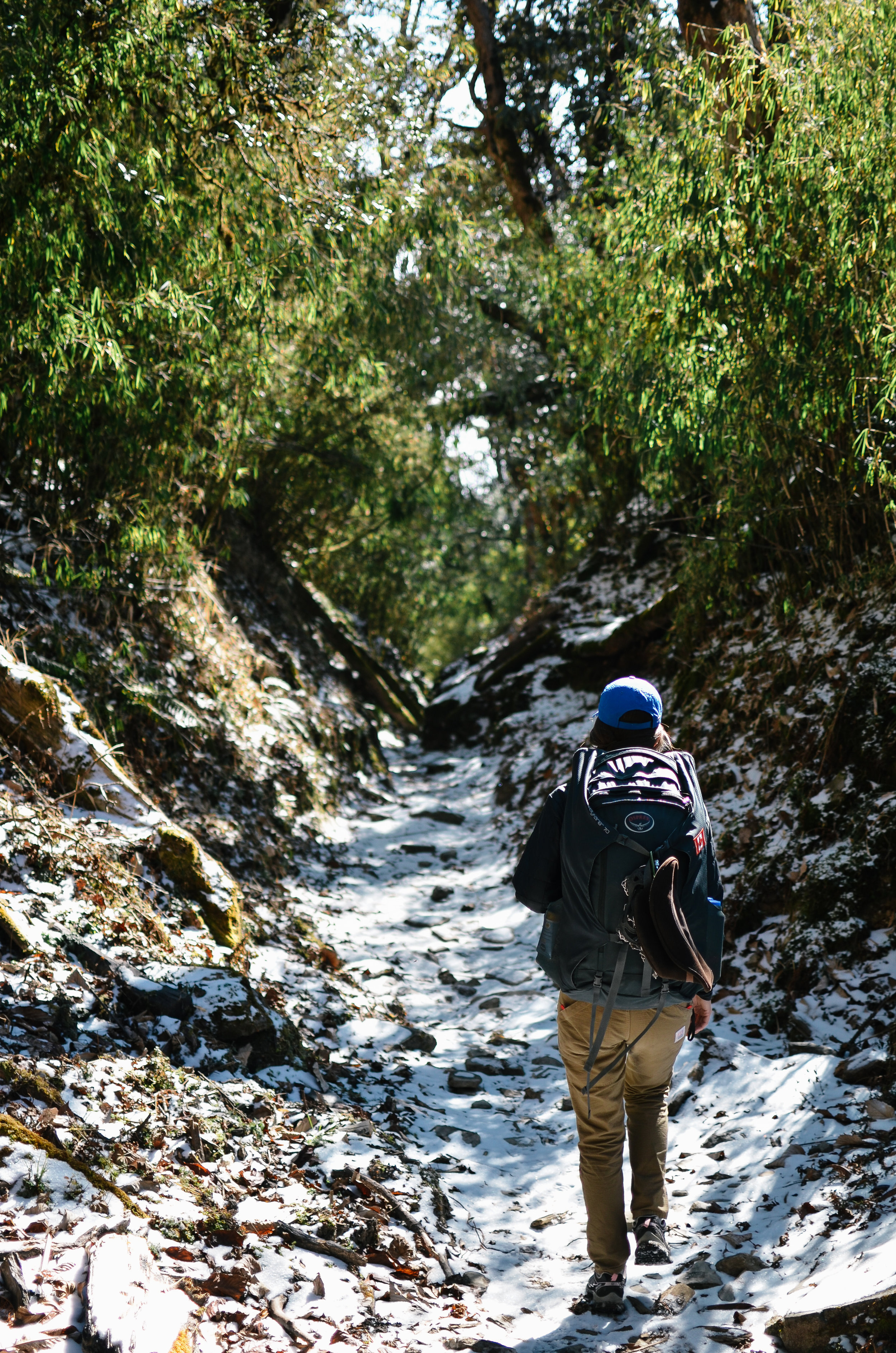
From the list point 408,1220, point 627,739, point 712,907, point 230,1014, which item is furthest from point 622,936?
point 230,1014

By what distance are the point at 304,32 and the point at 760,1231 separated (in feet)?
25.7

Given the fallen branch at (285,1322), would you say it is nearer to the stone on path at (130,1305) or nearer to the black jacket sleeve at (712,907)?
the stone on path at (130,1305)

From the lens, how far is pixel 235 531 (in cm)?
1291

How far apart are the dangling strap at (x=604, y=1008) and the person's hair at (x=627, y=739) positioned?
673 mm

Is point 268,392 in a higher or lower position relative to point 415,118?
lower

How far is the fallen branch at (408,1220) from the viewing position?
3242 mm

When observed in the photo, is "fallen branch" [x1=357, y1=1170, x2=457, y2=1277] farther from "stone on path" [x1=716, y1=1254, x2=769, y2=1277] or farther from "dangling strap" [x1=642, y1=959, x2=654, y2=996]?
"dangling strap" [x1=642, y1=959, x2=654, y2=996]

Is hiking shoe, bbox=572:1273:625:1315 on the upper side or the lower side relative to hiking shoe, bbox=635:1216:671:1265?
upper

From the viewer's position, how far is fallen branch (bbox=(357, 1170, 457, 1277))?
10.6 ft

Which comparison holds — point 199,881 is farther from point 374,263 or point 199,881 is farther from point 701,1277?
point 374,263

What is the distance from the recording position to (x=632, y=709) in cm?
321

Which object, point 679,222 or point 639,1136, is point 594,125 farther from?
point 639,1136

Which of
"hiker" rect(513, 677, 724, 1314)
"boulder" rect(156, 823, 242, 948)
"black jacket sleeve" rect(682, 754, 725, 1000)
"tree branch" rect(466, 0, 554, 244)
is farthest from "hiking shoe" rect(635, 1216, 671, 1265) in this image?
"tree branch" rect(466, 0, 554, 244)

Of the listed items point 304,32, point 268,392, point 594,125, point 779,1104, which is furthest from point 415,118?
point 779,1104
